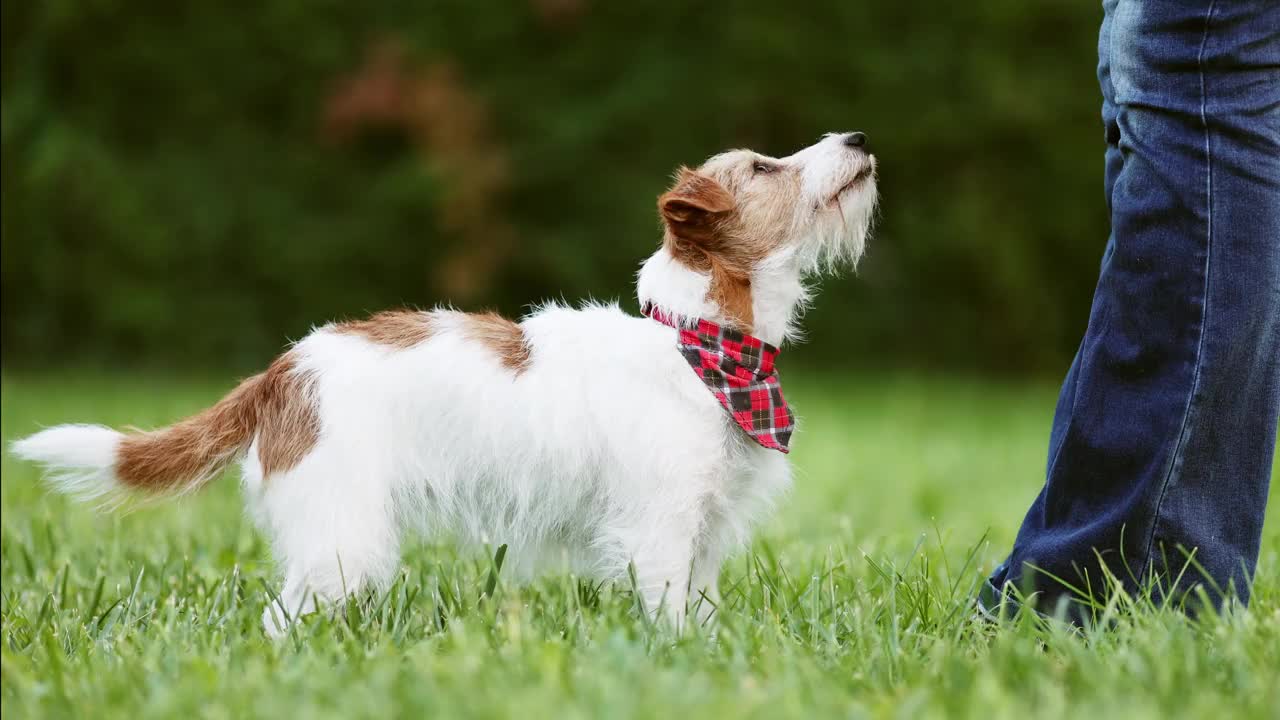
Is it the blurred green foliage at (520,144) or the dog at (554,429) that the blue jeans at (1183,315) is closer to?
the dog at (554,429)

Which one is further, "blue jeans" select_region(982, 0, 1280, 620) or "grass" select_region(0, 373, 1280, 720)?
"blue jeans" select_region(982, 0, 1280, 620)

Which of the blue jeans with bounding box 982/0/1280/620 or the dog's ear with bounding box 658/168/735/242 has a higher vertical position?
the dog's ear with bounding box 658/168/735/242

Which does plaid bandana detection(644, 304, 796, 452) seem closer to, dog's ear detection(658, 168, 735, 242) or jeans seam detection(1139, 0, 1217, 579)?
dog's ear detection(658, 168, 735, 242)

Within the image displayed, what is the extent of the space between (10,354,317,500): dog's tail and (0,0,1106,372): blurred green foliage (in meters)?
13.0

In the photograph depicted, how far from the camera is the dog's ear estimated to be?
323cm

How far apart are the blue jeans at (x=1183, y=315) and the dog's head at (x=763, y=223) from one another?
2.38ft

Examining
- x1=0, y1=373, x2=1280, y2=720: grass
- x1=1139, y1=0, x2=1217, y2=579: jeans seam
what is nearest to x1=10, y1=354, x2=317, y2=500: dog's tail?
x1=0, y1=373, x2=1280, y2=720: grass

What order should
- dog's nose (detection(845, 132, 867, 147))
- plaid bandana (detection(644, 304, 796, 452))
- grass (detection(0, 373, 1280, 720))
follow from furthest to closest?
dog's nose (detection(845, 132, 867, 147)) → plaid bandana (detection(644, 304, 796, 452)) → grass (detection(0, 373, 1280, 720))

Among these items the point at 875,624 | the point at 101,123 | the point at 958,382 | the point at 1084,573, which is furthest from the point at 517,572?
the point at 101,123

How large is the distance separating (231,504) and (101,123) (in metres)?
11.9

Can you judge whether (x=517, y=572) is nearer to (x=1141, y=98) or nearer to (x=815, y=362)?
(x=1141, y=98)

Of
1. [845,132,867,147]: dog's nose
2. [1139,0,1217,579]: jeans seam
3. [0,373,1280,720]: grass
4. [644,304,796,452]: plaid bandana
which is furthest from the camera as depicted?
[845,132,867,147]: dog's nose

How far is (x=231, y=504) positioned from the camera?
570 centimetres

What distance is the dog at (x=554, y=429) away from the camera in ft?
9.84
